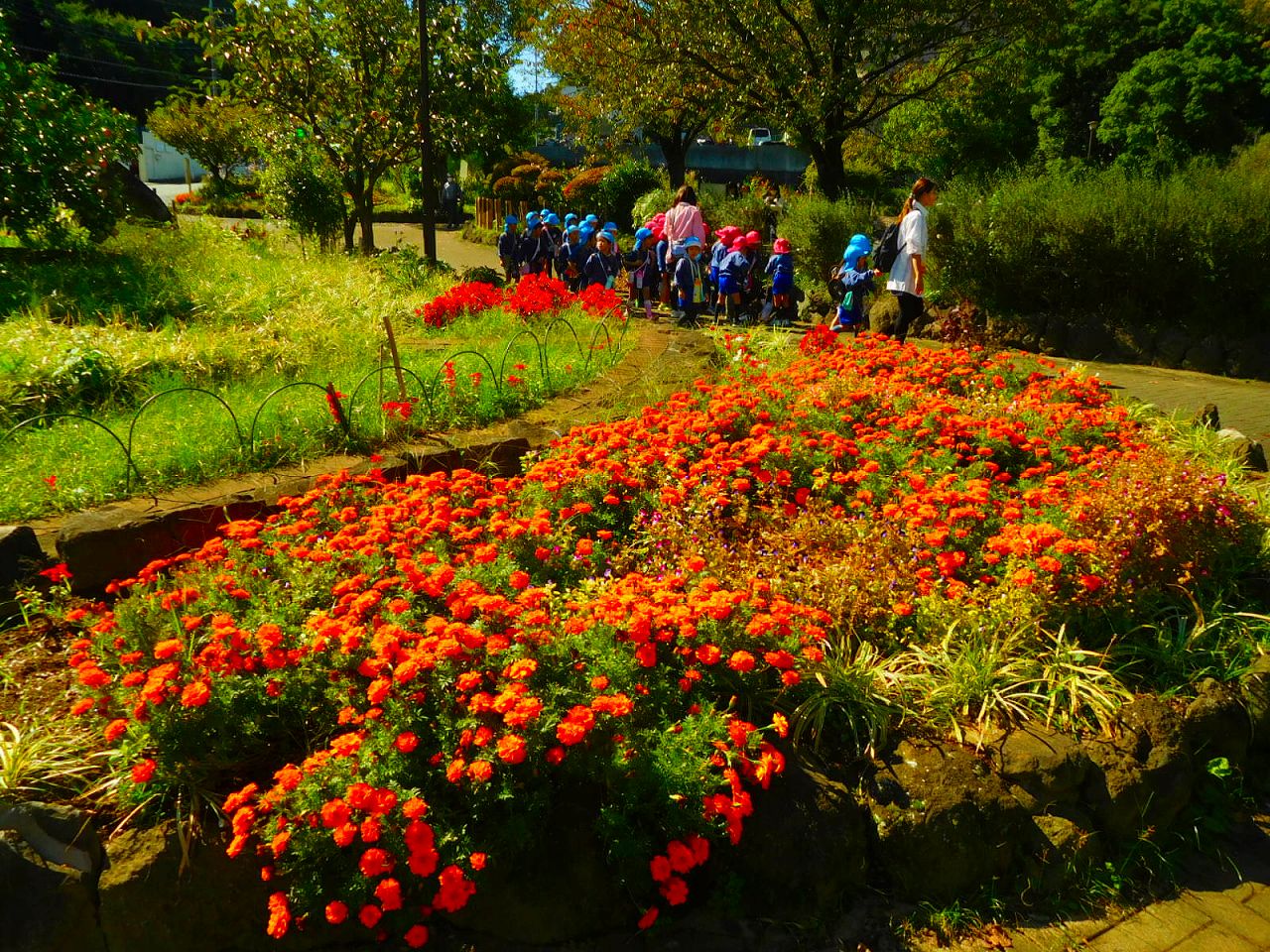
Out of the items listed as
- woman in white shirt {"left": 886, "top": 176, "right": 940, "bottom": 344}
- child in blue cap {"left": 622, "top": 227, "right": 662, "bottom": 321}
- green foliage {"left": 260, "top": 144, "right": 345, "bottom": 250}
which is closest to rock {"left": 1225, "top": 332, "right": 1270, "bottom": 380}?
woman in white shirt {"left": 886, "top": 176, "right": 940, "bottom": 344}

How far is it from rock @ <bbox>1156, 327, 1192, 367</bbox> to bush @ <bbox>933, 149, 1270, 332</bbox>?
15cm

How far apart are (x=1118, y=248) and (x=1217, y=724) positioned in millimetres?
8296

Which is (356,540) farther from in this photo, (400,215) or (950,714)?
(400,215)

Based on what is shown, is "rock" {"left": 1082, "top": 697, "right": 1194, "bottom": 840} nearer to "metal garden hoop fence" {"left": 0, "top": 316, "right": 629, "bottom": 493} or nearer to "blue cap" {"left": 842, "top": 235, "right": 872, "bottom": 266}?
"metal garden hoop fence" {"left": 0, "top": 316, "right": 629, "bottom": 493}

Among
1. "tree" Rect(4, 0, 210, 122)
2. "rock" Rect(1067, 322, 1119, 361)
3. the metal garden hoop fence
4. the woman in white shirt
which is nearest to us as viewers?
the metal garden hoop fence

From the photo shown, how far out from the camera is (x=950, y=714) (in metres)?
3.29

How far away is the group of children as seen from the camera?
1138 cm

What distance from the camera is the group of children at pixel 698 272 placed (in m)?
11.4

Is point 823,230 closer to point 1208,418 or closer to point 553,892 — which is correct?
point 1208,418

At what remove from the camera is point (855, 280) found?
9.32m

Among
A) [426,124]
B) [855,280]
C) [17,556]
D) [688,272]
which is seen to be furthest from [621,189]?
[17,556]

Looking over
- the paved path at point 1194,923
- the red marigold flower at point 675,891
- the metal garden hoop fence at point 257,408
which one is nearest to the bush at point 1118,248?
the metal garden hoop fence at point 257,408

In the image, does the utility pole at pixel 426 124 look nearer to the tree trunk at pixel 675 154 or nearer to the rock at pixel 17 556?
the rock at pixel 17 556

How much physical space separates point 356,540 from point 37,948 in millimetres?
1563
